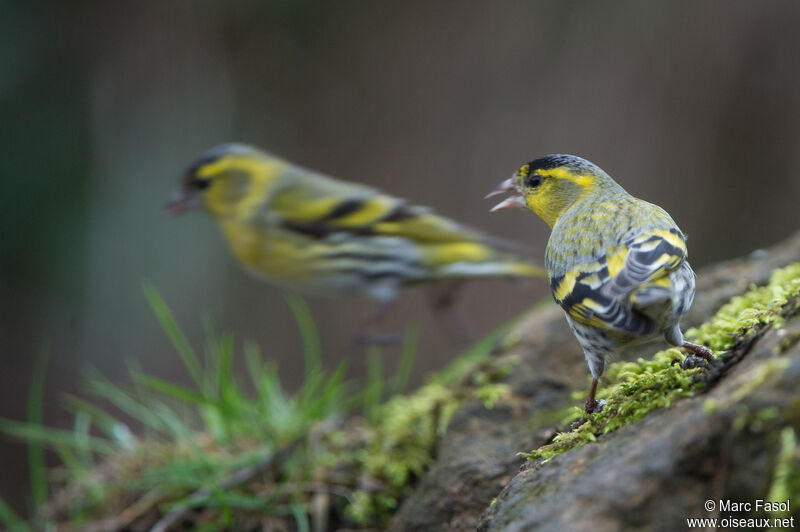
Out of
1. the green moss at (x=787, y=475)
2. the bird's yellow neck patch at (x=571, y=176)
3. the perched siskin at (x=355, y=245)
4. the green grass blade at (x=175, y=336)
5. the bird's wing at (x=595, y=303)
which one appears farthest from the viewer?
the perched siskin at (x=355, y=245)

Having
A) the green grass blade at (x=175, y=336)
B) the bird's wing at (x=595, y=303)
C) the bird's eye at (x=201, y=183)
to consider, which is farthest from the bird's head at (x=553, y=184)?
the bird's eye at (x=201, y=183)

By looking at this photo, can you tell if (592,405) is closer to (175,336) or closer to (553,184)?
(553,184)

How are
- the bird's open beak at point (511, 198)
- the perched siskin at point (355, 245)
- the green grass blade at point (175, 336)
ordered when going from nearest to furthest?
the bird's open beak at point (511, 198) < the green grass blade at point (175, 336) < the perched siskin at point (355, 245)

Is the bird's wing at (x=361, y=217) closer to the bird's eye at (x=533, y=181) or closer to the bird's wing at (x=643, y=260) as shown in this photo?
the bird's eye at (x=533, y=181)

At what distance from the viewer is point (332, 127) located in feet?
29.6

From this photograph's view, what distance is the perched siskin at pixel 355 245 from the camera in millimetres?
4551

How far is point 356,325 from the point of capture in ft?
28.9

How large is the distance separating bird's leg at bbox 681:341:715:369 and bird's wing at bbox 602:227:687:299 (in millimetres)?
212

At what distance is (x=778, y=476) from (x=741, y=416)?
14 centimetres

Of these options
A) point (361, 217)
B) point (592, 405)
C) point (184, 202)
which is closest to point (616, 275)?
point (592, 405)

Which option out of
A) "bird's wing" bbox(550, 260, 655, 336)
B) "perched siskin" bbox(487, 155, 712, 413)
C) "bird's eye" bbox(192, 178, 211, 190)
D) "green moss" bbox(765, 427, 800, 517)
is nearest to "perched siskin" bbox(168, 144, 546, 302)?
"bird's eye" bbox(192, 178, 211, 190)

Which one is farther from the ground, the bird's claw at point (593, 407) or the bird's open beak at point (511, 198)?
the bird's open beak at point (511, 198)

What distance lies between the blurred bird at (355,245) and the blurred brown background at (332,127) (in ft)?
8.37

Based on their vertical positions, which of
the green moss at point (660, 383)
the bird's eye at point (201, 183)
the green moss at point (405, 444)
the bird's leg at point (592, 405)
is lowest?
the green moss at point (405, 444)
